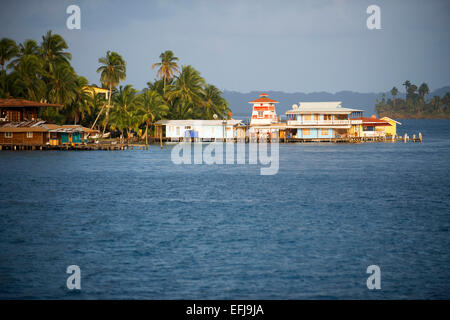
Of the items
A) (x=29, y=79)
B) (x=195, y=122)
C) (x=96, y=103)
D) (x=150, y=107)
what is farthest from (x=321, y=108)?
(x=29, y=79)

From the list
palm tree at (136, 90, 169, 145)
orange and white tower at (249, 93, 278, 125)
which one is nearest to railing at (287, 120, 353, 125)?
orange and white tower at (249, 93, 278, 125)

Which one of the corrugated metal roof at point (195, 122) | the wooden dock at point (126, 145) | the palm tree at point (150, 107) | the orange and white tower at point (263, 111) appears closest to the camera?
the wooden dock at point (126, 145)

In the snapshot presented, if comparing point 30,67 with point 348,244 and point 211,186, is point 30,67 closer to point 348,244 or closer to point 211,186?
point 211,186

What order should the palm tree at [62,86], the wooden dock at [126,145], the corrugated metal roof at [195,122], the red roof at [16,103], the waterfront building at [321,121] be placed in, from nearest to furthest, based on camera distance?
the red roof at [16,103], the wooden dock at [126,145], the palm tree at [62,86], the waterfront building at [321,121], the corrugated metal roof at [195,122]

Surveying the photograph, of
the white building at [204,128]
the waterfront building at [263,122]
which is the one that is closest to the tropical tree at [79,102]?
the white building at [204,128]

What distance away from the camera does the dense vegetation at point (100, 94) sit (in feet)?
267

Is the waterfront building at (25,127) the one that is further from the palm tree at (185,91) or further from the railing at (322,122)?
the railing at (322,122)

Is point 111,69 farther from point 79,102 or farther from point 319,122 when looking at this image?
point 319,122

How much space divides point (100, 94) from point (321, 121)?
132 feet

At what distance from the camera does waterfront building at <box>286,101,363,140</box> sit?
305 feet

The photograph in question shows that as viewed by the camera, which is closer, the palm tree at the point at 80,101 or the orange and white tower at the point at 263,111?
the palm tree at the point at 80,101

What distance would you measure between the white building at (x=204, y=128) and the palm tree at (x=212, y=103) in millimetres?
11713

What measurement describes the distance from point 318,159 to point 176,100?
4044 cm
